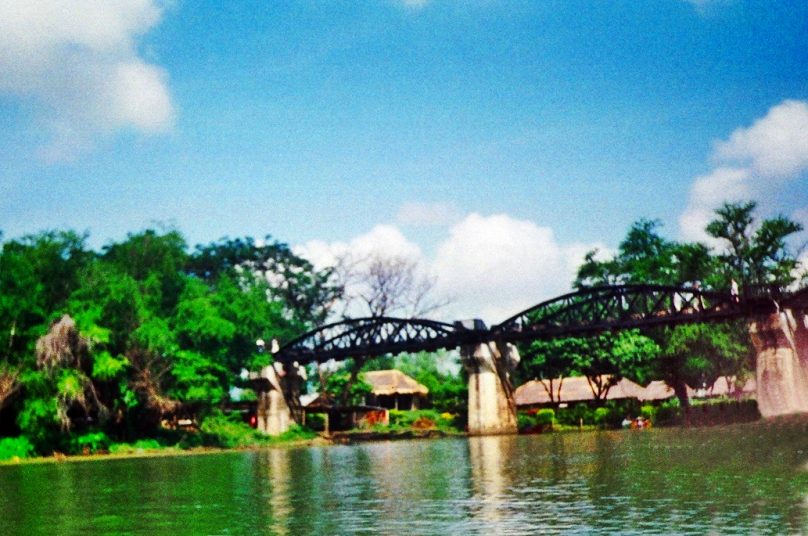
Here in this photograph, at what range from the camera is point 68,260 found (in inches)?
2222

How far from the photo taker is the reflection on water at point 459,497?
14641 millimetres

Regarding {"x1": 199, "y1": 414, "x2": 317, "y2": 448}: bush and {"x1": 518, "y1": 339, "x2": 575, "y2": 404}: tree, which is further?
{"x1": 518, "y1": 339, "x2": 575, "y2": 404}: tree

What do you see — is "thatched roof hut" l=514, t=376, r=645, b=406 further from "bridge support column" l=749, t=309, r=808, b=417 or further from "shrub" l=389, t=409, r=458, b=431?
"bridge support column" l=749, t=309, r=808, b=417

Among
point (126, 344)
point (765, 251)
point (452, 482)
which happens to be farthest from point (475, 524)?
point (765, 251)

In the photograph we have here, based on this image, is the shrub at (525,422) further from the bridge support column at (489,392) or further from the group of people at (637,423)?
the group of people at (637,423)

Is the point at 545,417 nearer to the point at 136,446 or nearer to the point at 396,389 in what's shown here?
the point at 396,389

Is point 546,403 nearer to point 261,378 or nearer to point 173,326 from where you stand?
point 261,378

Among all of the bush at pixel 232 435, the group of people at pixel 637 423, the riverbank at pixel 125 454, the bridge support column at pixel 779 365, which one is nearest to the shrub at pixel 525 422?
the group of people at pixel 637 423

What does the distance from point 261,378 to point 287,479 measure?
5280cm

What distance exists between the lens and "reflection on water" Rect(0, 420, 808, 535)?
14641mm

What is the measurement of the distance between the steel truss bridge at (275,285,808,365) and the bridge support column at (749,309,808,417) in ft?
3.59

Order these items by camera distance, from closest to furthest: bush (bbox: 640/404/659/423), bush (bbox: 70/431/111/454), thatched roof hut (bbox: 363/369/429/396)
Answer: bush (bbox: 70/431/111/454) → bush (bbox: 640/404/659/423) → thatched roof hut (bbox: 363/369/429/396)

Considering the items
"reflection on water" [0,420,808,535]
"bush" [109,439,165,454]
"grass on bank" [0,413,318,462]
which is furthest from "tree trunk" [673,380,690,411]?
"reflection on water" [0,420,808,535]

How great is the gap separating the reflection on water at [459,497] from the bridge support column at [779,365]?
3422 centimetres
